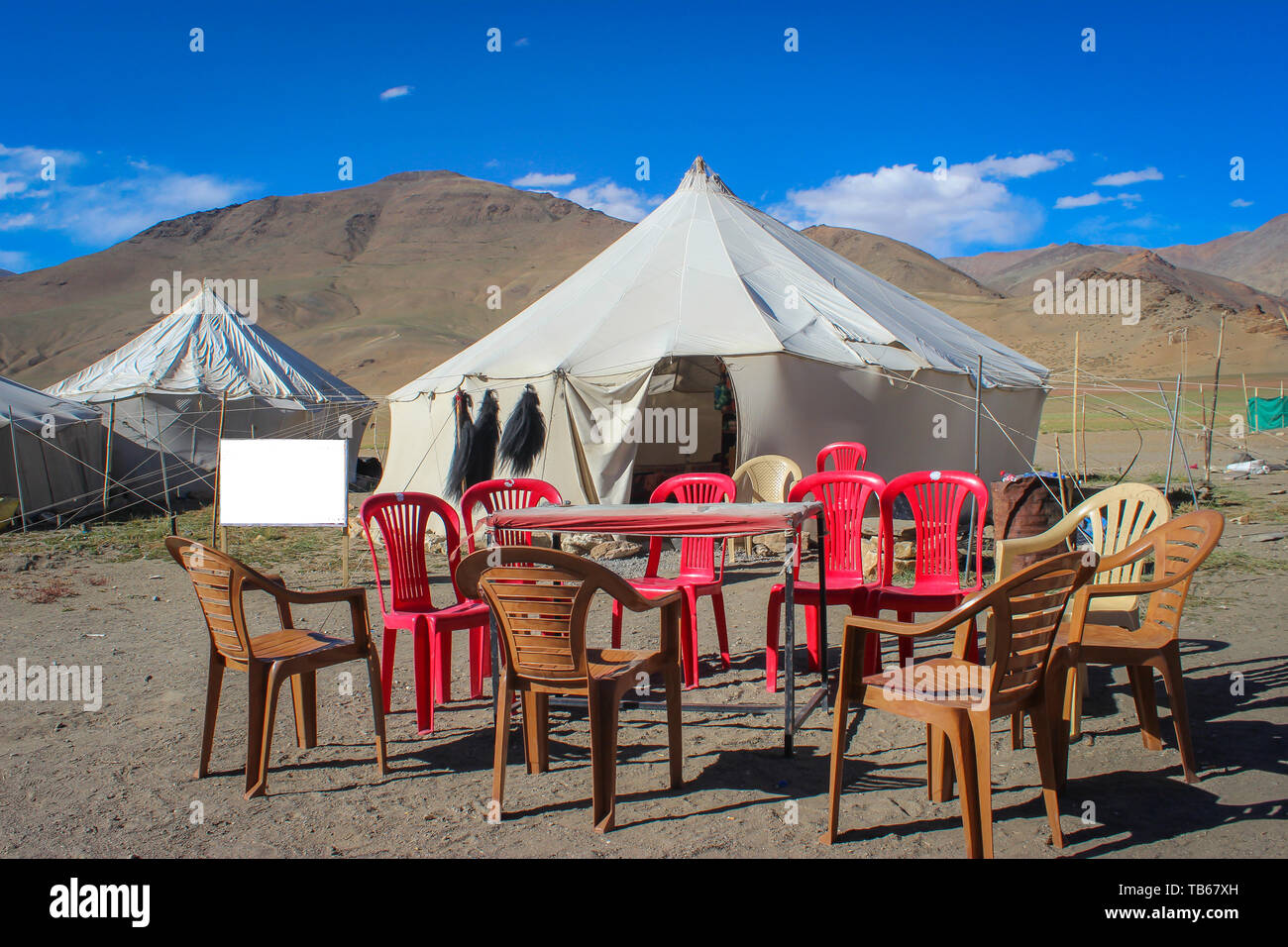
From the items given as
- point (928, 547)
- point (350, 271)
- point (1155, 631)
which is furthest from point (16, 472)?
point (350, 271)

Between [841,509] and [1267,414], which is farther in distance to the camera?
[1267,414]

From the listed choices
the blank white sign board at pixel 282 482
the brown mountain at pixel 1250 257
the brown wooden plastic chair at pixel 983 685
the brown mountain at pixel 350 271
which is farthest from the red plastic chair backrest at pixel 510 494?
the brown mountain at pixel 1250 257

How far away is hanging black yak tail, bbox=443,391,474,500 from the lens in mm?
9508

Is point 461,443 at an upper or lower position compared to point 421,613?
upper

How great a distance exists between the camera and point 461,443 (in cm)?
956

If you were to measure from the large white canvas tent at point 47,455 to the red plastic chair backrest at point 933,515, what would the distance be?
34.6 ft

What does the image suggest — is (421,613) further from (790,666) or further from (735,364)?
(735,364)

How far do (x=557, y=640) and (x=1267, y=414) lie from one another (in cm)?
2489

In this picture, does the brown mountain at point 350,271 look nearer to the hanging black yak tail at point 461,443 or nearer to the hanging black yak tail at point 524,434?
the hanging black yak tail at point 461,443

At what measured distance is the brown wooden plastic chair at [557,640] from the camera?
3049 mm

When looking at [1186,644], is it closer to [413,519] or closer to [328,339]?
[413,519]

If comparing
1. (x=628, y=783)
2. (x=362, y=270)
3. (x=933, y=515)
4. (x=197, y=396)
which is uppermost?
(x=362, y=270)

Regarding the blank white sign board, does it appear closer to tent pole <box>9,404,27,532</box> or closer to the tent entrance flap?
the tent entrance flap

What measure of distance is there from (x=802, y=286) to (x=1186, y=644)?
252 inches
